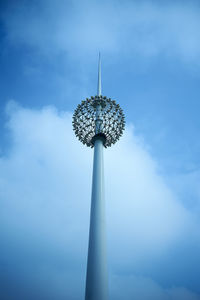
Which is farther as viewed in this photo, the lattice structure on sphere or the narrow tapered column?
the lattice structure on sphere

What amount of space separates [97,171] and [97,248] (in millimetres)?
7250

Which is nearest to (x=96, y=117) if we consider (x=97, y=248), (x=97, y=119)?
(x=97, y=119)

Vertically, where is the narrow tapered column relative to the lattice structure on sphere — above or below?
below

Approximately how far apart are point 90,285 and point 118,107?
21.0 meters

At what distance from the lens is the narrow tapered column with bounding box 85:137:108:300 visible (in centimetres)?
1345

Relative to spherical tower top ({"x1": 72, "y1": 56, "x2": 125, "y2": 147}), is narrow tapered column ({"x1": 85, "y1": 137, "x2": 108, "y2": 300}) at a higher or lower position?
lower

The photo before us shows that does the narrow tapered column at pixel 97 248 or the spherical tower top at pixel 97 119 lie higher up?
the spherical tower top at pixel 97 119

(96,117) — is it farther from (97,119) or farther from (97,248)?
(97,248)

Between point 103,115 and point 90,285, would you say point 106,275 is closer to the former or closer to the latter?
point 90,285

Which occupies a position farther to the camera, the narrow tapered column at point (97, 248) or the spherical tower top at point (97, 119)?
the spherical tower top at point (97, 119)

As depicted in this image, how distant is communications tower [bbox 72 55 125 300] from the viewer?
13.8 metres

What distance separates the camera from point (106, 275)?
563 inches

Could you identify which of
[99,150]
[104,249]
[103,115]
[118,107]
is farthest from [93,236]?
[118,107]

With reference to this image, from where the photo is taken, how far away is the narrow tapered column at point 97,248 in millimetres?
13445
